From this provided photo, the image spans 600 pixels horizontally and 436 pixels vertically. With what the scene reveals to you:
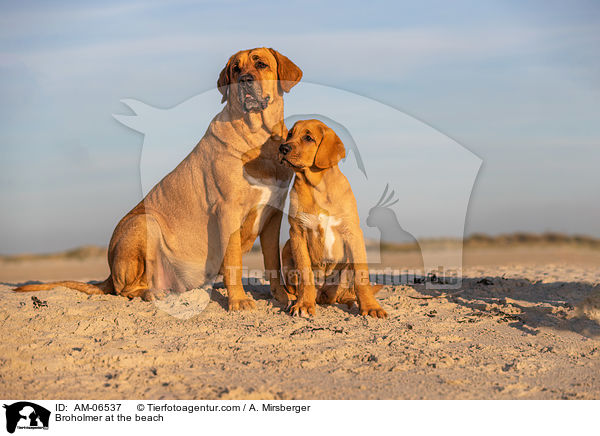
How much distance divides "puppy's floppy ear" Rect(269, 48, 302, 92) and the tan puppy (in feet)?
2.38

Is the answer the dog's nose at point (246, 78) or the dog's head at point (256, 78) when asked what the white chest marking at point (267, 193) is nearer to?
the dog's head at point (256, 78)

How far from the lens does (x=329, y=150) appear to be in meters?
5.71

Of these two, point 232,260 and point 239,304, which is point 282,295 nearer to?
point 239,304

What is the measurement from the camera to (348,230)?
5895 millimetres

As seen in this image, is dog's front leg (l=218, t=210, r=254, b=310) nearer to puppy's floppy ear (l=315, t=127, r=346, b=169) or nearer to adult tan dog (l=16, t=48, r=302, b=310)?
adult tan dog (l=16, t=48, r=302, b=310)

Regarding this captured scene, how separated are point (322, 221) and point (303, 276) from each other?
62cm

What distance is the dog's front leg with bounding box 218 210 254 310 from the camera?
20.2ft

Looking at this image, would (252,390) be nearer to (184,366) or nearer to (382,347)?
(184,366)

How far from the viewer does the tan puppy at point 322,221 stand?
18.8 feet

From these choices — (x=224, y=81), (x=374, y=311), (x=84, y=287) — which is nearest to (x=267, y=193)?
(x=224, y=81)

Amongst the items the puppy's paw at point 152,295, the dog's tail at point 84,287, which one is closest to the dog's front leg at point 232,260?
the puppy's paw at point 152,295

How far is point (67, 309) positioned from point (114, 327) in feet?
2.84

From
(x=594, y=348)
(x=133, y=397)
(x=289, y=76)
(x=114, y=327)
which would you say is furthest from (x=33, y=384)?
(x=594, y=348)
